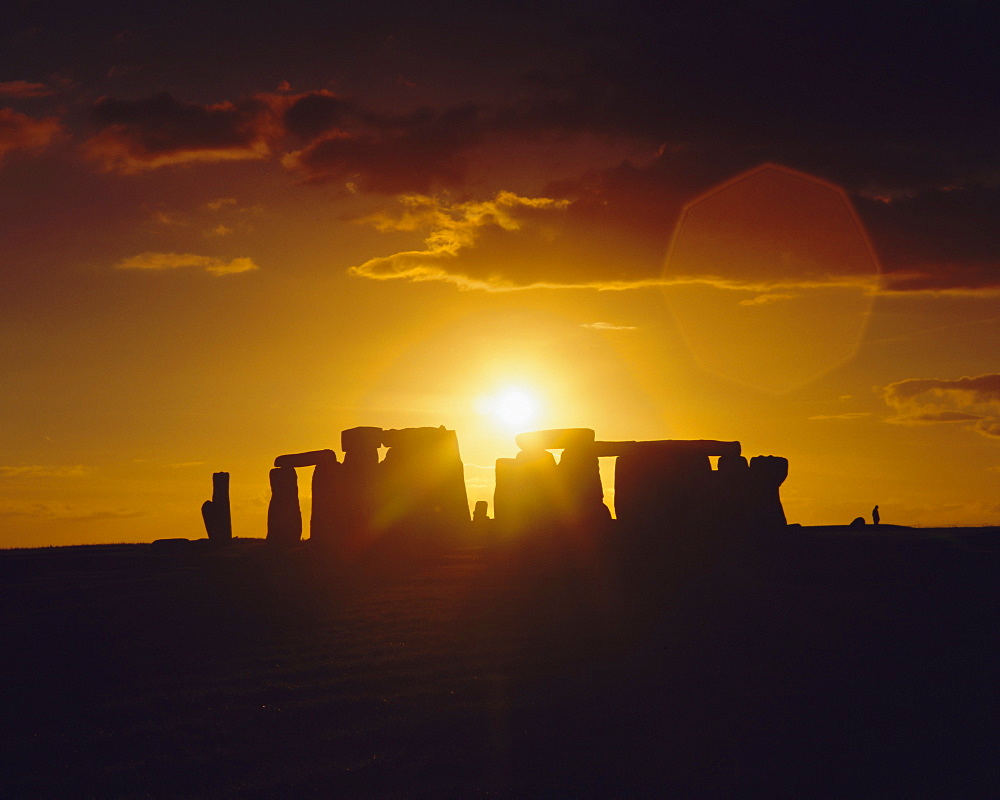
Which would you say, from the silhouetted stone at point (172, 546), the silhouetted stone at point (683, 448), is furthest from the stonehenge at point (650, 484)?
the silhouetted stone at point (172, 546)

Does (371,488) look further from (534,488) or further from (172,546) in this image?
(172,546)

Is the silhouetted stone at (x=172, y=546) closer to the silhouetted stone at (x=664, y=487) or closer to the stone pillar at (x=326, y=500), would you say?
the stone pillar at (x=326, y=500)

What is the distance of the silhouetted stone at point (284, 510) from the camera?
138ft

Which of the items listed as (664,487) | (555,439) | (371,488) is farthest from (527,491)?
(371,488)

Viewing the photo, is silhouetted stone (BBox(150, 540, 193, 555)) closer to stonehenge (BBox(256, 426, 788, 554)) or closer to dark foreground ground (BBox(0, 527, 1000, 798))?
stonehenge (BBox(256, 426, 788, 554))

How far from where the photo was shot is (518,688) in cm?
1478

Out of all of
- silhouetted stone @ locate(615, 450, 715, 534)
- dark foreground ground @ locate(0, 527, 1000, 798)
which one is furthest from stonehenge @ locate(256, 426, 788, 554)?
dark foreground ground @ locate(0, 527, 1000, 798)

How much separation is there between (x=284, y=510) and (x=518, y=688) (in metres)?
29.2

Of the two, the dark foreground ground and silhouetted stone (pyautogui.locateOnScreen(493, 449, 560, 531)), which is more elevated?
silhouetted stone (pyautogui.locateOnScreen(493, 449, 560, 531))

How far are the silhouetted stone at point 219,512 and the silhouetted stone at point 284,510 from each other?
721 cm

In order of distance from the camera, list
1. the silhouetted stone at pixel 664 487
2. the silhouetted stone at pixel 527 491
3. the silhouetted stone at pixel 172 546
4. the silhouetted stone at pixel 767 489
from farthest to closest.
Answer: the silhouetted stone at pixel 172 546 < the silhouetted stone at pixel 527 491 < the silhouetted stone at pixel 767 489 < the silhouetted stone at pixel 664 487

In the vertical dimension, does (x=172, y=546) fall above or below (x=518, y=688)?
above

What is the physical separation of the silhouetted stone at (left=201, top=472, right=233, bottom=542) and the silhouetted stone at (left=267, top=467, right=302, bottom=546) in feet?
23.6

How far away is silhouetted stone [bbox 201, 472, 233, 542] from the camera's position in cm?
4853
